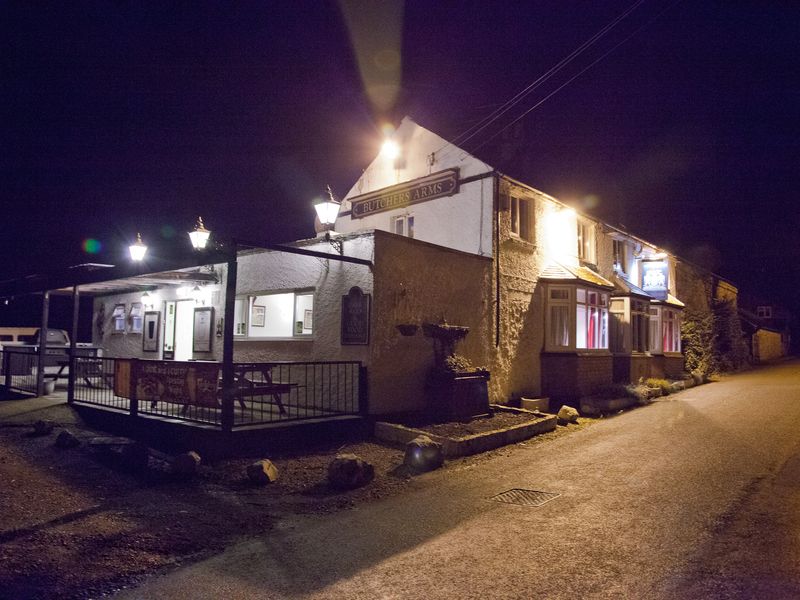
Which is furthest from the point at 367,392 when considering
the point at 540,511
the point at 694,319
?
the point at 694,319

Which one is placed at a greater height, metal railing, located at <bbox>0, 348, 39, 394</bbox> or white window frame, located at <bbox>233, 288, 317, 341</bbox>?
white window frame, located at <bbox>233, 288, 317, 341</bbox>

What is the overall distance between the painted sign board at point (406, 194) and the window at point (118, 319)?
7.84 meters

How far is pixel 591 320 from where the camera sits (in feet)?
51.4

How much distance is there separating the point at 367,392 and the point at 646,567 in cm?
618

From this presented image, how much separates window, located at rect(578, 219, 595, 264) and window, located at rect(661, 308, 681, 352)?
5698 mm

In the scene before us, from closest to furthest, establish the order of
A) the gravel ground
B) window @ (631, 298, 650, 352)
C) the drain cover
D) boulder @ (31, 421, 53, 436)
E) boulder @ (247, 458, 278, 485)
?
the gravel ground < the drain cover < boulder @ (247, 458, 278, 485) < boulder @ (31, 421, 53, 436) < window @ (631, 298, 650, 352)

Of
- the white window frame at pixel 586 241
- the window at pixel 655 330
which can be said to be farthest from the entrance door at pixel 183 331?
the window at pixel 655 330

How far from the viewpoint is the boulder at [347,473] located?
22.0 ft

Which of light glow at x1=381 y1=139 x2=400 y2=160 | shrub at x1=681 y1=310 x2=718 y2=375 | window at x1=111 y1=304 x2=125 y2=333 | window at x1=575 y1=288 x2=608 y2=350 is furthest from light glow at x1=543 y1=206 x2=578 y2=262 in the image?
window at x1=111 y1=304 x2=125 y2=333

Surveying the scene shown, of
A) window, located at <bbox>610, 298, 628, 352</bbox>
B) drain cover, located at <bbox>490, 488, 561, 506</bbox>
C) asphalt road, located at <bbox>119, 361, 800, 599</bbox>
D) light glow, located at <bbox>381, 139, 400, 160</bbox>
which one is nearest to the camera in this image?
asphalt road, located at <bbox>119, 361, 800, 599</bbox>

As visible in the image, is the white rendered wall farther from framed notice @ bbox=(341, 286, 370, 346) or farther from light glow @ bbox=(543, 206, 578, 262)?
framed notice @ bbox=(341, 286, 370, 346)

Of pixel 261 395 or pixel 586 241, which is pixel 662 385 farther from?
pixel 261 395

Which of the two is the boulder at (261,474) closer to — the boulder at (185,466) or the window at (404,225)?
the boulder at (185,466)

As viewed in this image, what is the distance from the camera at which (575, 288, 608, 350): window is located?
15.2m
